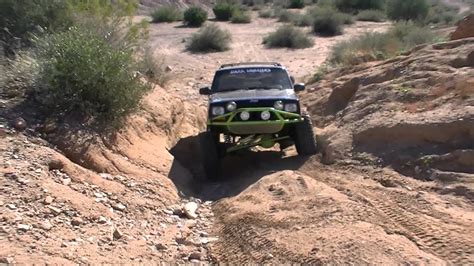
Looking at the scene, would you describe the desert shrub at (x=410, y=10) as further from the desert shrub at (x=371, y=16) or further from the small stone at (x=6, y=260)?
the small stone at (x=6, y=260)

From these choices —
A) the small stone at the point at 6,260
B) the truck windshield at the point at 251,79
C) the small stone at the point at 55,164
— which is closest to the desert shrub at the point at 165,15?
the truck windshield at the point at 251,79

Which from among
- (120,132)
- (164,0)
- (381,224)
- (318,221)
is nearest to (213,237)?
(318,221)

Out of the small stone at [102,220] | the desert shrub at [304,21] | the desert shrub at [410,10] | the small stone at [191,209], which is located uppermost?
the small stone at [102,220]

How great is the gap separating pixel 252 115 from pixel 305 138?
108cm

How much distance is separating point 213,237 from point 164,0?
50837 mm

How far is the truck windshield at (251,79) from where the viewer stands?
10.6 m

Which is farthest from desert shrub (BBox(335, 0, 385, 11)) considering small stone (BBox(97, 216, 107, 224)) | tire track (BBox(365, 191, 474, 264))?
small stone (BBox(97, 216, 107, 224))

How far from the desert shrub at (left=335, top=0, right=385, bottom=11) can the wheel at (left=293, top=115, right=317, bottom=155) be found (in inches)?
1574

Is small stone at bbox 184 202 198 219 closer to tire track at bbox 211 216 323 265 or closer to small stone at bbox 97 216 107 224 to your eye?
tire track at bbox 211 216 323 265

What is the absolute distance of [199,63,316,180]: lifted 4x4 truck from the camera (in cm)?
949

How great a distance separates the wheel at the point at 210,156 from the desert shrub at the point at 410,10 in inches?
1160

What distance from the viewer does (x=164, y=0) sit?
5575 cm

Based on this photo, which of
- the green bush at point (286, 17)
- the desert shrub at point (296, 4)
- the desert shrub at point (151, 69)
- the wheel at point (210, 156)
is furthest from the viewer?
the desert shrub at point (296, 4)

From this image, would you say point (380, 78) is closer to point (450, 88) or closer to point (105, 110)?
point (450, 88)
